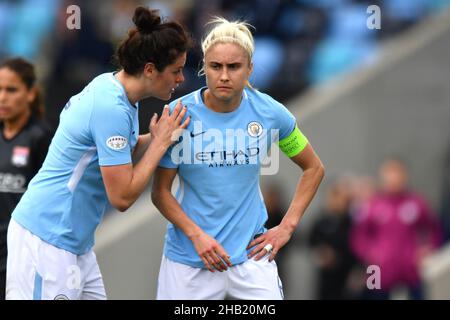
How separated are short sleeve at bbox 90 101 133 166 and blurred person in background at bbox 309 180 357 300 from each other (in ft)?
17.8

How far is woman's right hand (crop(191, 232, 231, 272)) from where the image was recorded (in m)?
6.27

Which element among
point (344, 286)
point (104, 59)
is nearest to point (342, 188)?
point (344, 286)

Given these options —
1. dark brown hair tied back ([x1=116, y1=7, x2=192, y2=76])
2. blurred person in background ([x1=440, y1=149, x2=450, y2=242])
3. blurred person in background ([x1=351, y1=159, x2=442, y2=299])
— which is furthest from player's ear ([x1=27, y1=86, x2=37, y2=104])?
blurred person in background ([x1=440, y1=149, x2=450, y2=242])

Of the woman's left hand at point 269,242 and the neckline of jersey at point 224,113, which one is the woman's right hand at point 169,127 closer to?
the neckline of jersey at point 224,113

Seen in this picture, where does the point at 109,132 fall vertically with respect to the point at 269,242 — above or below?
above

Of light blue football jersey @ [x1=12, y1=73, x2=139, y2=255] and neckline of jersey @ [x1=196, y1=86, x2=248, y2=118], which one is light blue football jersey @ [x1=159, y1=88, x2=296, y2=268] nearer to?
neckline of jersey @ [x1=196, y1=86, x2=248, y2=118]

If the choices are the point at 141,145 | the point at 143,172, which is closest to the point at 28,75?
the point at 141,145

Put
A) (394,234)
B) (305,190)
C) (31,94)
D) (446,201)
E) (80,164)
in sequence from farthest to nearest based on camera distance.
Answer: (446,201) → (394,234) → (31,94) → (305,190) → (80,164)

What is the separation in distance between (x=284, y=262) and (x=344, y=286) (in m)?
0.65

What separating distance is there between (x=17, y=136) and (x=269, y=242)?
5.54ft

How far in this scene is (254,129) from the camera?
639 centimetres

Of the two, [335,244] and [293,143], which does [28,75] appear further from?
[335,244]

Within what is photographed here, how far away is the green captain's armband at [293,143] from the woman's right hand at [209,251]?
2.27 feet
